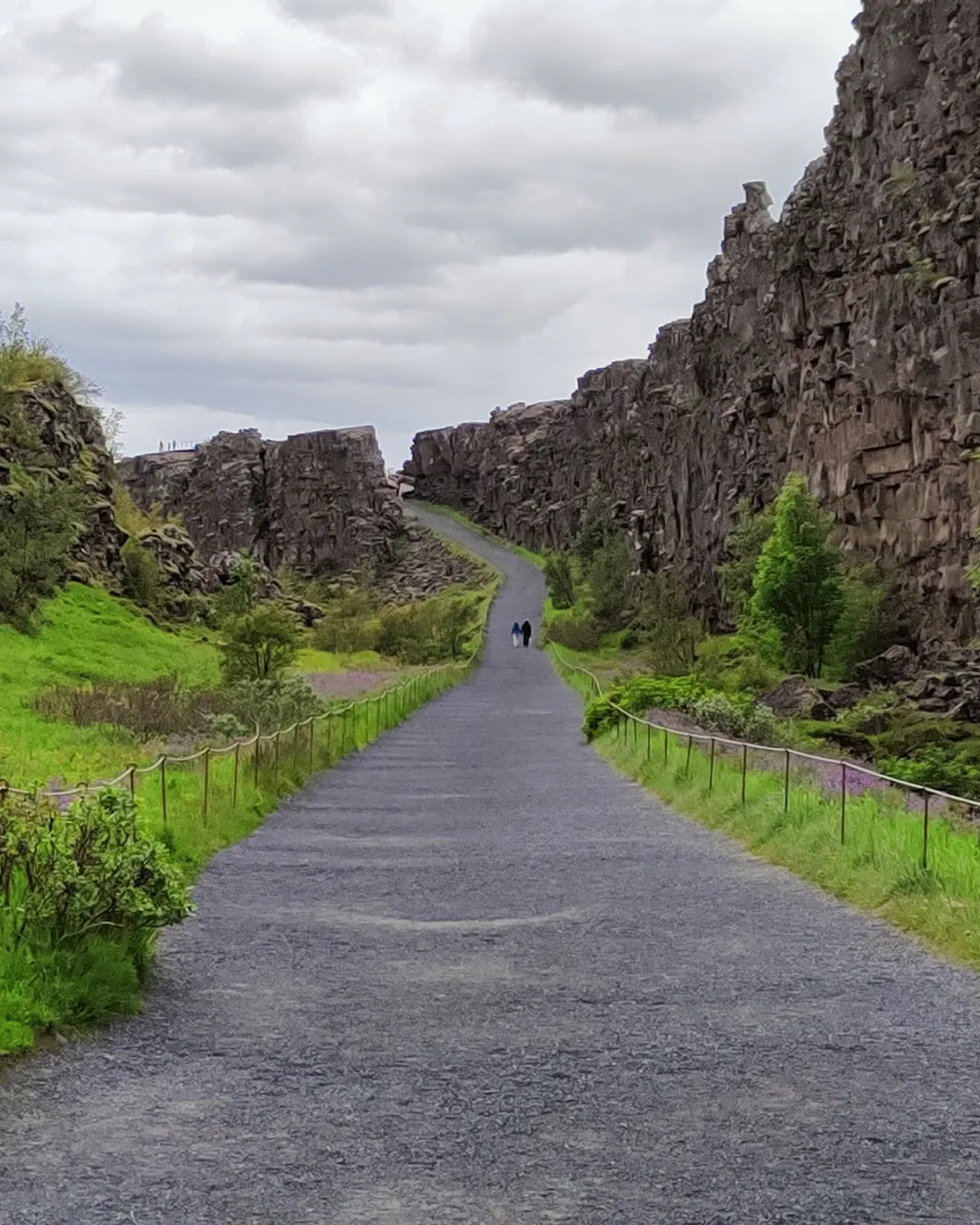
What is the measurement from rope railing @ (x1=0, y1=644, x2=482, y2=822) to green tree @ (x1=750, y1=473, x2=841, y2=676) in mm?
14474

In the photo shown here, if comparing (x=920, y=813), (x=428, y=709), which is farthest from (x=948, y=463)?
(x=920, y=813)

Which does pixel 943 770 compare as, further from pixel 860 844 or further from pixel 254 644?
pixel 254 644

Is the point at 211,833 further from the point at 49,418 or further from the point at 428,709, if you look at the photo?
the point at 49,418

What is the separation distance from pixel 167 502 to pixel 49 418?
117293 mm

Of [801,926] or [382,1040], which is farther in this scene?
[801,926]

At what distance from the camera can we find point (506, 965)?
10531 millimetres

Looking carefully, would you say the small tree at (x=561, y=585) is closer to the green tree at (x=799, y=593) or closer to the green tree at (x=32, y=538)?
the green tree at (x=799, y=593)

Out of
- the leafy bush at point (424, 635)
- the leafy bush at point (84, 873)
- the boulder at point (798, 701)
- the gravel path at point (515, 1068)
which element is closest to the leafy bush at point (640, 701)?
the boulder at point (798, 701)

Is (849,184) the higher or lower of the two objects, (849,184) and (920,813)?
the higher

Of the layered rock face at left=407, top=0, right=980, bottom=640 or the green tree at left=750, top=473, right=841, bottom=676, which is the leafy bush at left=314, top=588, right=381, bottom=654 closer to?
the layered rock face at left=407, top=0, right=980, bottom=640

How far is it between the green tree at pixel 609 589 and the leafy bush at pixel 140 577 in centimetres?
4146

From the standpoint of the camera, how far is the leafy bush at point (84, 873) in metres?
9.23

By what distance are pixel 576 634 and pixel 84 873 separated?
78.0m

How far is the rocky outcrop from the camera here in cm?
5281
